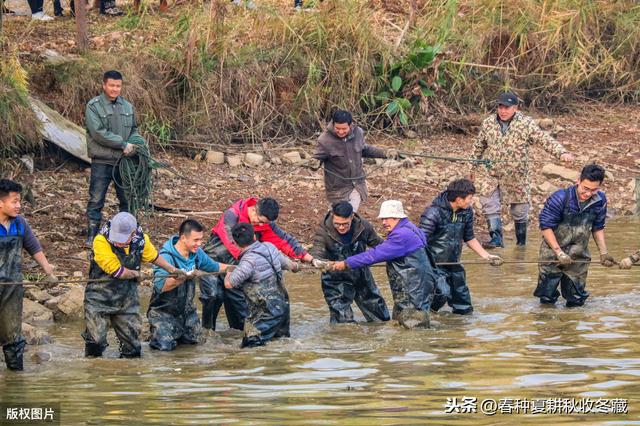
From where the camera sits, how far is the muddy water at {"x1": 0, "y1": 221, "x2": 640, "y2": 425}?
8.24m

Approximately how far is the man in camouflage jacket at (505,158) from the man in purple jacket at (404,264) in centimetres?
345

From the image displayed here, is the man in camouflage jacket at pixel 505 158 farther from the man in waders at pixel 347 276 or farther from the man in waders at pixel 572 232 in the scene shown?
the man in waders at pixel 347 276

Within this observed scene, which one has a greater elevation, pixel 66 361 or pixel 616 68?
pixel 616 68

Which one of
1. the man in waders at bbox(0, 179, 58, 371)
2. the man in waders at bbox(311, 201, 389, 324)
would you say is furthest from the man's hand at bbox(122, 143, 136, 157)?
the man in waders at bbox(0, 179, 58, 371)

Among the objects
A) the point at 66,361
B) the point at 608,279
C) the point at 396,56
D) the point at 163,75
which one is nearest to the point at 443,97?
the point at 396,56

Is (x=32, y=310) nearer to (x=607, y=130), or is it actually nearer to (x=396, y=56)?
(x=396, y=56)

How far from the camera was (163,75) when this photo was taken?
1666cm

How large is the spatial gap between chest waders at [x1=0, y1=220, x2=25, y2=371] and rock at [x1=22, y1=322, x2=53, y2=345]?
842 millimetres

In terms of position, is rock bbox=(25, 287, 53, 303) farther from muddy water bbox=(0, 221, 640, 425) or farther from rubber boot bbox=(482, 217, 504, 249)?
rubber boot bbox=(482, 217, 504, 249)

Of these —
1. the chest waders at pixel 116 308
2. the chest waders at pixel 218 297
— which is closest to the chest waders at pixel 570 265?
the chest waders at pixel 218 297

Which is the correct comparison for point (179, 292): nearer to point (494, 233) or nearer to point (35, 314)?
point (35, 314)

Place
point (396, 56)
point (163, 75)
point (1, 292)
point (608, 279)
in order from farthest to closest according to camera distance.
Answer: point (396, 56) < point (163, 75) < point (608, 279) < point (1, 292)

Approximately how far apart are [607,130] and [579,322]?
28.3ft

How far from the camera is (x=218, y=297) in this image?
11055 millimetres
